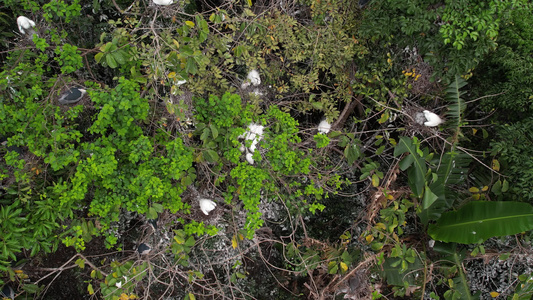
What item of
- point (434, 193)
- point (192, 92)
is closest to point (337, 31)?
point (192, 92)

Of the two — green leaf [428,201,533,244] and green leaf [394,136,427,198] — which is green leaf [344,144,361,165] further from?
green leaf [428,201,533,244]

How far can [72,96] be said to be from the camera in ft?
6.89

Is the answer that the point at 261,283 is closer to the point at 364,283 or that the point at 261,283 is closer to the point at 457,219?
the point at 364,283

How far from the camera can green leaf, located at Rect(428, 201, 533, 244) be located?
2283 millimetres

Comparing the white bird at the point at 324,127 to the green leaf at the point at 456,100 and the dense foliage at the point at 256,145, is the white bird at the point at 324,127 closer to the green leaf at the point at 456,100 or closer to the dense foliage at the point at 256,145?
the dense foliage at the point at 256,145

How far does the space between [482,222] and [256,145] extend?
166cm

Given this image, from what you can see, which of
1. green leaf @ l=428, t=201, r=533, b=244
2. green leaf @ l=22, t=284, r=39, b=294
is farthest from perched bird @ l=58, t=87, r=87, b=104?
green leaf @ l=428, t=201, r=533, b=244

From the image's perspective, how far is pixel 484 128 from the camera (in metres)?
Answer: 2.90

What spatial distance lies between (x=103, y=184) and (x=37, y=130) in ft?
1.55

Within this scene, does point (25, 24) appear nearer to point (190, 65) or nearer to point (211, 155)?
point (190, 65)

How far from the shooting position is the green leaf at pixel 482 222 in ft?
7.49

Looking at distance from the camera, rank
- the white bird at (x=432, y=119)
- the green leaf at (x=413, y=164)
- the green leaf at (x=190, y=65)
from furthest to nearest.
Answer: the white bird at (x=432, y=119)
the green leaf at (x=413, y=164)
the green leaf at (x=190, y=65)

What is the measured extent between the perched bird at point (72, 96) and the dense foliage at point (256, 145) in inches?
2.9

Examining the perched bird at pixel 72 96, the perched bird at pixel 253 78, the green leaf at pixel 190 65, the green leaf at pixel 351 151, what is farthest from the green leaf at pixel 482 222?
the perched bird at pixel 72 96
